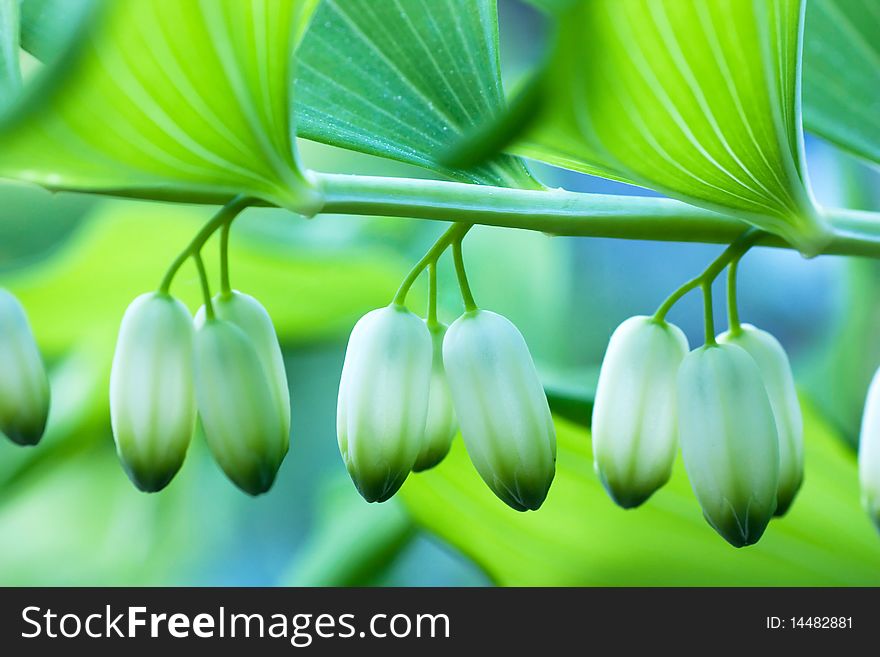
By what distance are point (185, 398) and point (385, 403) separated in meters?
0.06

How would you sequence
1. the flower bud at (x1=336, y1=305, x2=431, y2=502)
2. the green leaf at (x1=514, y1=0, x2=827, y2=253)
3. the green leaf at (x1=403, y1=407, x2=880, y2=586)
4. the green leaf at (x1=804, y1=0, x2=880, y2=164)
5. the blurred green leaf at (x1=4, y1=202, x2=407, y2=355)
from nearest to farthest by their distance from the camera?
the green leaf at (x1=514, y1=0, x2=827, y2=253)
the flower bud at (x1=336, y1=305, x2=431, y2=502)
the green leaf at (x1=804, y1=0, x2=880, y2=164)
the green leaf at (x1=403, y1=407, x2=880, y2=586)
the blurred green leaf at (x1=4, y1=202, x2=407, y2=355)

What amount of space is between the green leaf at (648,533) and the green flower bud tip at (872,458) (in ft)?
0.65

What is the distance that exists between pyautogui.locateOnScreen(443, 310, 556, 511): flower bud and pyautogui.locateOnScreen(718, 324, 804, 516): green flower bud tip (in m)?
0.08

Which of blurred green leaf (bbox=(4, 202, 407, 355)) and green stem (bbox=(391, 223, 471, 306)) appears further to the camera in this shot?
blurred green leaf (bbox=(4, 202, 407, 355))

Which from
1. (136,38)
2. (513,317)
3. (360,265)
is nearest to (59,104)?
(136,38)

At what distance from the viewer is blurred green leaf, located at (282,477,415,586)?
0.69 metres

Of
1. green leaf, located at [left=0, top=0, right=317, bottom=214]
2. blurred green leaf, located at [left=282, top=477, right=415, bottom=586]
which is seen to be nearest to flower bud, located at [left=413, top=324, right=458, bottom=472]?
green leaf, located at [left=0, top=0, right=317, bottom=214]

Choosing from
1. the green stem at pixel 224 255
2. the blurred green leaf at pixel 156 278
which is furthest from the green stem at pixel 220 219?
the blurred green leaf at pixel 156 278

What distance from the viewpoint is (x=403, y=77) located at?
32cm

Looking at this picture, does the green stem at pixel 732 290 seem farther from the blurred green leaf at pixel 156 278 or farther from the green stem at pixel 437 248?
the blurred green leaf at pixel 156 278

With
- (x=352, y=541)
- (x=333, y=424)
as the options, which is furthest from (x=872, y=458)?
(x=333, y=424)

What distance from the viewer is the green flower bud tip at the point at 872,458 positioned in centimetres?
32

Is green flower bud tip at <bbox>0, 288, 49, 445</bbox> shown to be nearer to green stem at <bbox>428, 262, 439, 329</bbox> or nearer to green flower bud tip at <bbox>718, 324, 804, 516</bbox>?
green stem at <bbox>428, 262, 439, 329</bbox>
